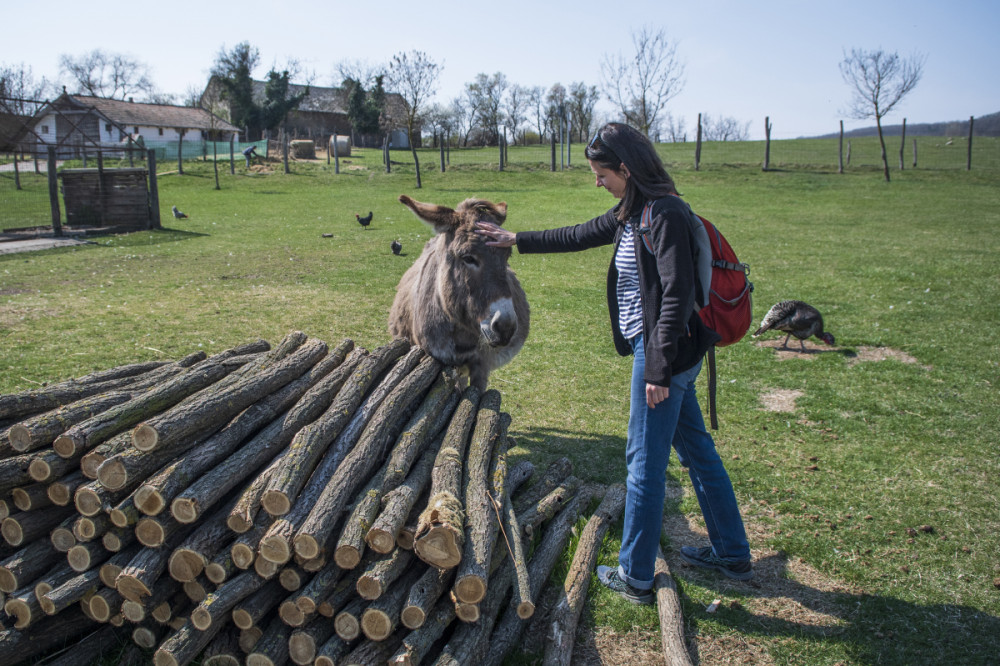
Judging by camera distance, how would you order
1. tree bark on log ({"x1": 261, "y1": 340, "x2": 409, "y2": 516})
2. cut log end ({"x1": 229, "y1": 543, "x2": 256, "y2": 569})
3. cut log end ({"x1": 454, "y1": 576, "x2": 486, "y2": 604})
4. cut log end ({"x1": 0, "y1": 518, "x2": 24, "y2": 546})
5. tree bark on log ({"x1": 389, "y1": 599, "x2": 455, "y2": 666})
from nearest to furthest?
tree bark on log ({"x1": 389, "y1": 599, "x2": 455, "y2": 666}) < cut log end ({"x1": 454, "y1": 576, "x2": 486, "y2": 604}) < cut log end ({"x1": 229, "y1": 543, "x2": 256, "y2": 569}) < tree bark on log ({"x1": 261, "y1": 340, "x2": 409, "y2": 516}) < cut log end ({"x1": 0, "y1": 518, "x2": 24, "y2": 546})

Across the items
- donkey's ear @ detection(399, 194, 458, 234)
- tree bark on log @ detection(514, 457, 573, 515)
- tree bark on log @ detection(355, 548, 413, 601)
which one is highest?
donkey's ear @ detection(399, 194, 458, 234)

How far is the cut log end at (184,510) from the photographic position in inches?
125

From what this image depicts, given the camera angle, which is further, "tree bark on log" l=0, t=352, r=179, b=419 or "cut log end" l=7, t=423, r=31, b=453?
"tree bark on log" l=0, t=352, r=179, b=419

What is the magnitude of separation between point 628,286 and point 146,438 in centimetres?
284

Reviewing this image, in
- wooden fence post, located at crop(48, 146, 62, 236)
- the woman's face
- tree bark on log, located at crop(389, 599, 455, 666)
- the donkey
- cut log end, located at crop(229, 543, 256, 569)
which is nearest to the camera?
tree bark on log, located at crop(389, 599, 455, 666)

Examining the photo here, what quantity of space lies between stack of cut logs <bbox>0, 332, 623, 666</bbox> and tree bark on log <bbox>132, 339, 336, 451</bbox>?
1 cm

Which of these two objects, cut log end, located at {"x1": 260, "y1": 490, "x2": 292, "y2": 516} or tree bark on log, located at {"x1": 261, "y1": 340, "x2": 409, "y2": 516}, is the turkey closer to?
tree bark on log, located at {"x1": 261, "y1": 340, "x2": 409, "y2": 516}

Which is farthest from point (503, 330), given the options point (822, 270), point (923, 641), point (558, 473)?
point (822, 270)

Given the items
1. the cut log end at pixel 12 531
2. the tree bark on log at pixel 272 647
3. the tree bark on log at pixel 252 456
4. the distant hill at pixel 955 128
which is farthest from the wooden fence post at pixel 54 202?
the distant hill at pixel 955 128

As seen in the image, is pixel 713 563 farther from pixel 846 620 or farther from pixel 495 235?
pixel 495 235

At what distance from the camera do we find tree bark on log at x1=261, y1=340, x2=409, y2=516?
10.6ft

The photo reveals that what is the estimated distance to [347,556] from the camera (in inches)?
121

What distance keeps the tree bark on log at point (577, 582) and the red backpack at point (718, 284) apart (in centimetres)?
151

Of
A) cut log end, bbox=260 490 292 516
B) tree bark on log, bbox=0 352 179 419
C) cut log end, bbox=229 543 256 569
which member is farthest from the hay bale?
cut log end, bbox=229 543 256 569
